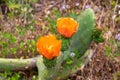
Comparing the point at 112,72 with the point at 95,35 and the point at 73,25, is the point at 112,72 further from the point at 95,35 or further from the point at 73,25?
the point at 73,25

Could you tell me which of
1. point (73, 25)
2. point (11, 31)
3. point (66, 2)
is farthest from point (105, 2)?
point (73, 25)

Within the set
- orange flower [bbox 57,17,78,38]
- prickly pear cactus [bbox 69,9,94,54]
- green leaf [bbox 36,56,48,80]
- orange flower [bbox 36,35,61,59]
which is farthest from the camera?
prickly pear cactus [bbox 69,9,94,54]

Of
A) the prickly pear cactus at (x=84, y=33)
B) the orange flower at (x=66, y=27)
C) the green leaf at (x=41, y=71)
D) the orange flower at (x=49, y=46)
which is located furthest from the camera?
the prickly pear cactus at (x=84, y=33)

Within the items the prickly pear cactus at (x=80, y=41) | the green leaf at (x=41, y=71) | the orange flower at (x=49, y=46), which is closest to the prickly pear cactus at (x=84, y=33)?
the prickly pear cactus at (x=80, y=41)

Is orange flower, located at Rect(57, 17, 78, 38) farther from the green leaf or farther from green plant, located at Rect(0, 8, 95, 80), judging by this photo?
the green leaf

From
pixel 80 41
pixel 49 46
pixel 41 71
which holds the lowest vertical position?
pixel 41 71

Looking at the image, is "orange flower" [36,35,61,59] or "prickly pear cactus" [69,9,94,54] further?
"prickly pear cactus" [69,9,94,54]

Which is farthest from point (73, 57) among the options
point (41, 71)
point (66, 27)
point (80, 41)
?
point (66, 27)

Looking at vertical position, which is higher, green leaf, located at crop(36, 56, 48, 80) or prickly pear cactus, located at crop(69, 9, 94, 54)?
prickly pear cactus, located at crop(69, 9, 94, 54)

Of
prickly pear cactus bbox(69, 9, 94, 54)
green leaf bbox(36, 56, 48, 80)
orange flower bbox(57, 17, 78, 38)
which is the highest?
orange flower bbox(57, 17, 78, 38)

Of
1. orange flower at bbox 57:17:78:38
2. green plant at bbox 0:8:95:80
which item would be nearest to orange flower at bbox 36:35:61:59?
orange flower at bbox 57:17:78:38

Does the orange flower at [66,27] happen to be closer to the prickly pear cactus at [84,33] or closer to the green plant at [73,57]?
the green plant at [73,57]

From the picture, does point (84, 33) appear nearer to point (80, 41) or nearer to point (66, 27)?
point (80, 41)

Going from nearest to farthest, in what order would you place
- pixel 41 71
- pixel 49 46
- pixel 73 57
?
pixel 49 46
pixel 41 71
pixel 73 57
